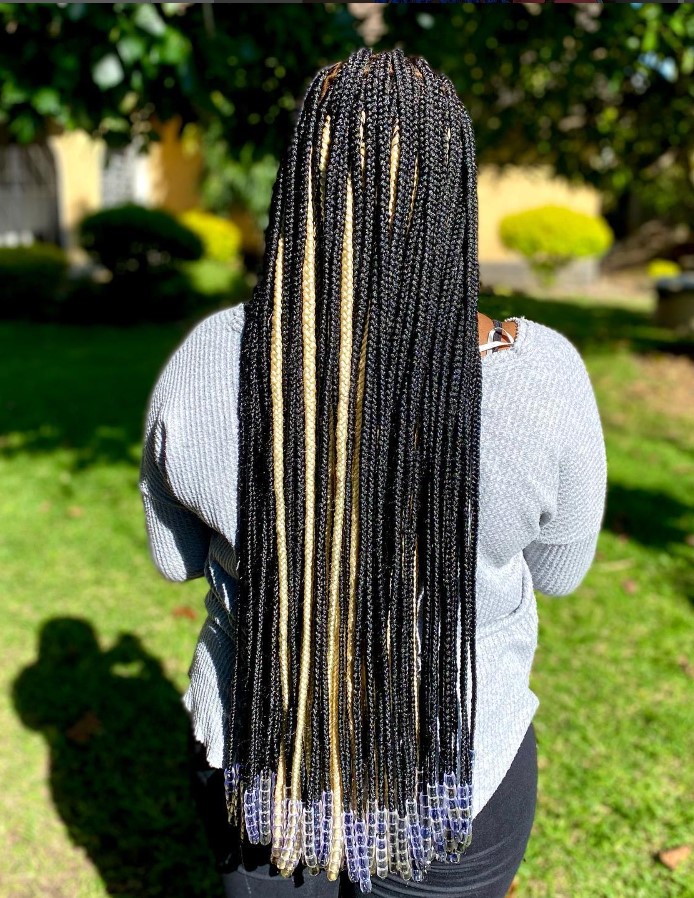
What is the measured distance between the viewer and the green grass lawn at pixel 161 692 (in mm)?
2902

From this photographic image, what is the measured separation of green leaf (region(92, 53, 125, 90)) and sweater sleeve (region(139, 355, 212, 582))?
116 inches

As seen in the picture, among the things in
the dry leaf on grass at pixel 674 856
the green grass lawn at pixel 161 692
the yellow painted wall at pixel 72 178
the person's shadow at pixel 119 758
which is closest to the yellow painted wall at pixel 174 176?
the yellow painted wall at pixel 72 178

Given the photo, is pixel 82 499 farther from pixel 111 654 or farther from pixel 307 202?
pixel 307 202

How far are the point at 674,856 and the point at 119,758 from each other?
6.66 ft

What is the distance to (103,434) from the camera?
6859mm

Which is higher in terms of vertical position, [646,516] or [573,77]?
[573,77]

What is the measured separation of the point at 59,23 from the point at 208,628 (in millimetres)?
3465

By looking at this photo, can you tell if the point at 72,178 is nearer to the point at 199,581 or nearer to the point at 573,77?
the point at 573,77

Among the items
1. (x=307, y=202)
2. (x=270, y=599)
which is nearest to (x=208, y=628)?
(x=270, y=599)

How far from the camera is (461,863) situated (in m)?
1.57

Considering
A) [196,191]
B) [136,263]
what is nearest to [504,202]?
[196,191]

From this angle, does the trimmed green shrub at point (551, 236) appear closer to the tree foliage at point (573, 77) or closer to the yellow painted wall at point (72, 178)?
the tree foliage at point (573, 77)

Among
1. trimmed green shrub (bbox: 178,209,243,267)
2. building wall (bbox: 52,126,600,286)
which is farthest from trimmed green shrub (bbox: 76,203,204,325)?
building wall (bbox: 52,126,600,286)

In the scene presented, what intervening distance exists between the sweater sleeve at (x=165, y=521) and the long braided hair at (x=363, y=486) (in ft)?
0.59
